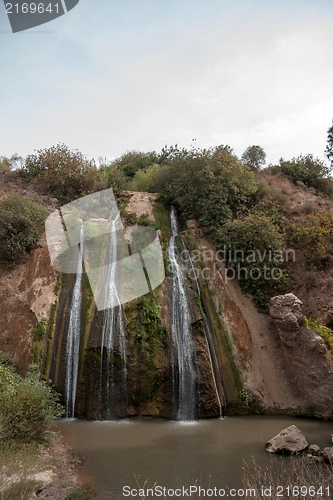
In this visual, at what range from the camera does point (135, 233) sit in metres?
17.7

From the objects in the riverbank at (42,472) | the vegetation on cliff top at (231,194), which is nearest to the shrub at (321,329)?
the vegetation on cliff top at (231,194)

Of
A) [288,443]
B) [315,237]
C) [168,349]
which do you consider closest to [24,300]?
[168,349]

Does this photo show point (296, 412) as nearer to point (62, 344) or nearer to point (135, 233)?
point (62, 344)

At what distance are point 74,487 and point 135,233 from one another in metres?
10.9

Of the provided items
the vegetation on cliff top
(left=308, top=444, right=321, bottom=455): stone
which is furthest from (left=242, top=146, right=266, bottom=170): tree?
(left=308, top=444, right=321, bottom=455): stone

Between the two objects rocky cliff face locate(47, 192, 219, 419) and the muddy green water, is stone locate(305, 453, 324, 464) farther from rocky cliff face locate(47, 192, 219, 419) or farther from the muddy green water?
rocky cliff face locate(47, 192, 219, 419)

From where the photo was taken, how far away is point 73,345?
1398 centimetres

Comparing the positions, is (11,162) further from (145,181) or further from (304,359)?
(304,359)

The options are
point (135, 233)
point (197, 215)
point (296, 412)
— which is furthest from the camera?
point (197, 215)

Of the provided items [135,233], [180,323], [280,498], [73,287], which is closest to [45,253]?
[73,287]

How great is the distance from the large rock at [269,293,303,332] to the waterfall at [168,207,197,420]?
10.2ft
